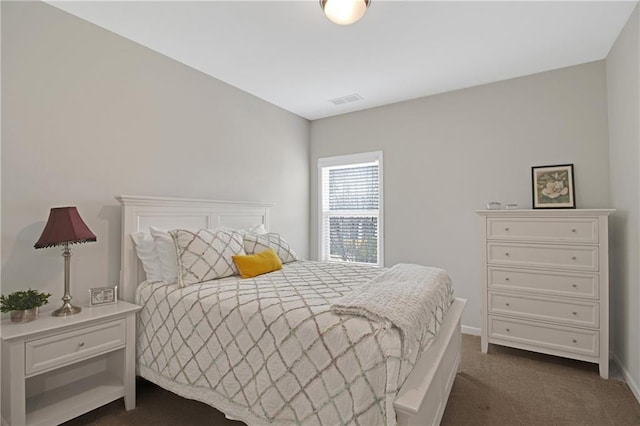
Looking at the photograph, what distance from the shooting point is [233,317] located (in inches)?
68.8

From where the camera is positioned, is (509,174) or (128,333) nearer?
(128,333)

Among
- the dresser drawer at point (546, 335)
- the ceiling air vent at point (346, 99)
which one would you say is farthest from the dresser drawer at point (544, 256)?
the ceiling air vent at point (346, 99)

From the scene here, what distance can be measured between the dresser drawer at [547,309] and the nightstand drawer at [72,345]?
2932mm

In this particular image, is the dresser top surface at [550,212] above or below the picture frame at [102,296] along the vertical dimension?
above

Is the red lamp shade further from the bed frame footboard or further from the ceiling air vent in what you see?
the ceiling air vent

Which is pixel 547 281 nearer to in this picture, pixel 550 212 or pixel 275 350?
pixel 550 212

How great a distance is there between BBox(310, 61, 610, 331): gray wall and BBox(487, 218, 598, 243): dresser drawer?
1.64 ft

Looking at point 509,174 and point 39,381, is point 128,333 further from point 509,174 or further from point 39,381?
point 509,174

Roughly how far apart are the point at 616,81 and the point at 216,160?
3.51 metres

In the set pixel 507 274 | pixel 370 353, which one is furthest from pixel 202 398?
pixel 507 274

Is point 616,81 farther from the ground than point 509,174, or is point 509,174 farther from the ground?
point 616,81

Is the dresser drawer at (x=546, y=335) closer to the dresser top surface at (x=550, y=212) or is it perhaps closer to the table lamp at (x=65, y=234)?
the dresser top surface at (x=550, y=212)

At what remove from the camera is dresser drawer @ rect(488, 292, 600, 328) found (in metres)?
2.53

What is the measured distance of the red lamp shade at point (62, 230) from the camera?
1.88m
